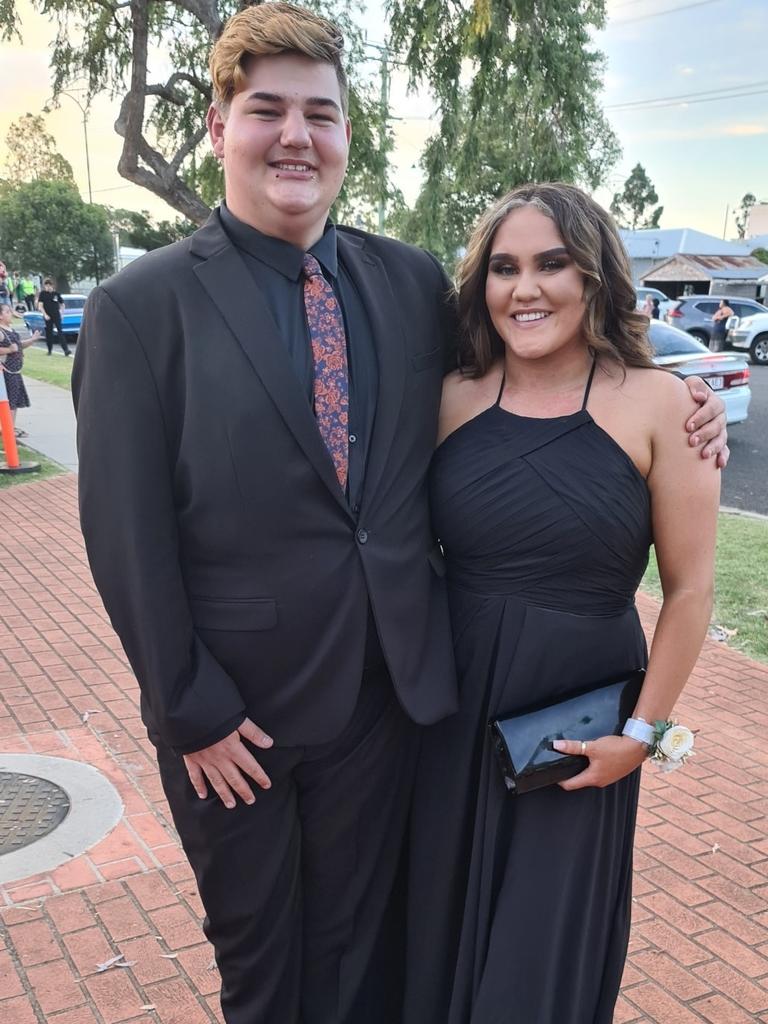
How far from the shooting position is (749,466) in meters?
10.0

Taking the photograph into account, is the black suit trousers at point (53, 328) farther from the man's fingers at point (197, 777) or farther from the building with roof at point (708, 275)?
the building with roof at point (708, 275)

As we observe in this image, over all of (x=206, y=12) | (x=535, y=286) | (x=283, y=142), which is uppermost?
(x=206, y=12)

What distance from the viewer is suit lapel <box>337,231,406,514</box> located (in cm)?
183

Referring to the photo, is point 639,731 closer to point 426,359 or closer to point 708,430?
point 708,430

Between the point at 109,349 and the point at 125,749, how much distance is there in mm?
2611

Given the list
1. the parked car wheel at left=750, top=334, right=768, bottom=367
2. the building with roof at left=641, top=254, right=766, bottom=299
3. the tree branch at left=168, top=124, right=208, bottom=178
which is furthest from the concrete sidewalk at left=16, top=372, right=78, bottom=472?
the building with roof at left=641, top=254, right=766, bottom=299

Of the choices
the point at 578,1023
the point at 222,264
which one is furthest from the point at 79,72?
the point at 578,1023

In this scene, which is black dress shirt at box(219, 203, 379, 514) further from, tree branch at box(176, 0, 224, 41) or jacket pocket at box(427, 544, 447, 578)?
tree branch at box(176, 0, 224, 41)

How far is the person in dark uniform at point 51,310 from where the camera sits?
76.3 feet

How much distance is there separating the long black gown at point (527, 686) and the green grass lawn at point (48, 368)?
1412 centimetres

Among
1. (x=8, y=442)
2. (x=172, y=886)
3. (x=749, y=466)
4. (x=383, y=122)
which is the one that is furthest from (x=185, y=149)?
(x=172, y=886)

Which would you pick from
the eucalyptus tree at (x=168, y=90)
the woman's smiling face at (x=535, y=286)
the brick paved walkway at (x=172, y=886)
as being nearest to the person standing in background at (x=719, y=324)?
the eucalyptus tree at (x=168, y=90)

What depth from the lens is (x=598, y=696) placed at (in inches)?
75.9

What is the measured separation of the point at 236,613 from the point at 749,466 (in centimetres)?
936
